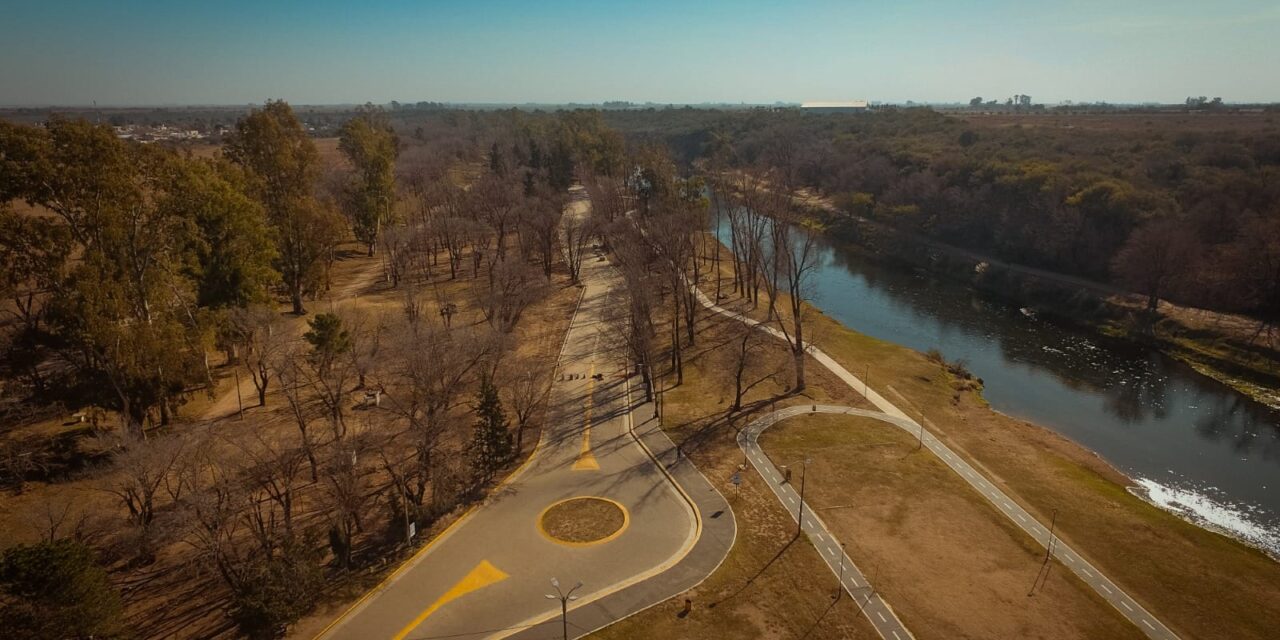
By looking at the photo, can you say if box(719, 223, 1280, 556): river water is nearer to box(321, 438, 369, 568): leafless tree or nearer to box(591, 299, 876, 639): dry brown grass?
box(591, 299, 876, 639): dry brown grass

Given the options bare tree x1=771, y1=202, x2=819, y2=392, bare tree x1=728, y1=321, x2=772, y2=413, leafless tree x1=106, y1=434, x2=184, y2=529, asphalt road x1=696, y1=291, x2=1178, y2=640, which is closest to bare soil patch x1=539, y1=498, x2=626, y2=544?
asphalt road x1=696, y1=291, x2=1178, y2=640

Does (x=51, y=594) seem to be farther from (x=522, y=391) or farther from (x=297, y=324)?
(x=297, y=324)

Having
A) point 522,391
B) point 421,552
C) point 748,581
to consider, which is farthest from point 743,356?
point 421,552

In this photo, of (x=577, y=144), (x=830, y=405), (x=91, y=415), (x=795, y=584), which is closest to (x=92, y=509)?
(x=91, y=415)

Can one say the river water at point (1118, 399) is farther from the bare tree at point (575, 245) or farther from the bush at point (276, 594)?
the bush at point (276, 594)

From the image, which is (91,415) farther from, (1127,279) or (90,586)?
(1127,279)
